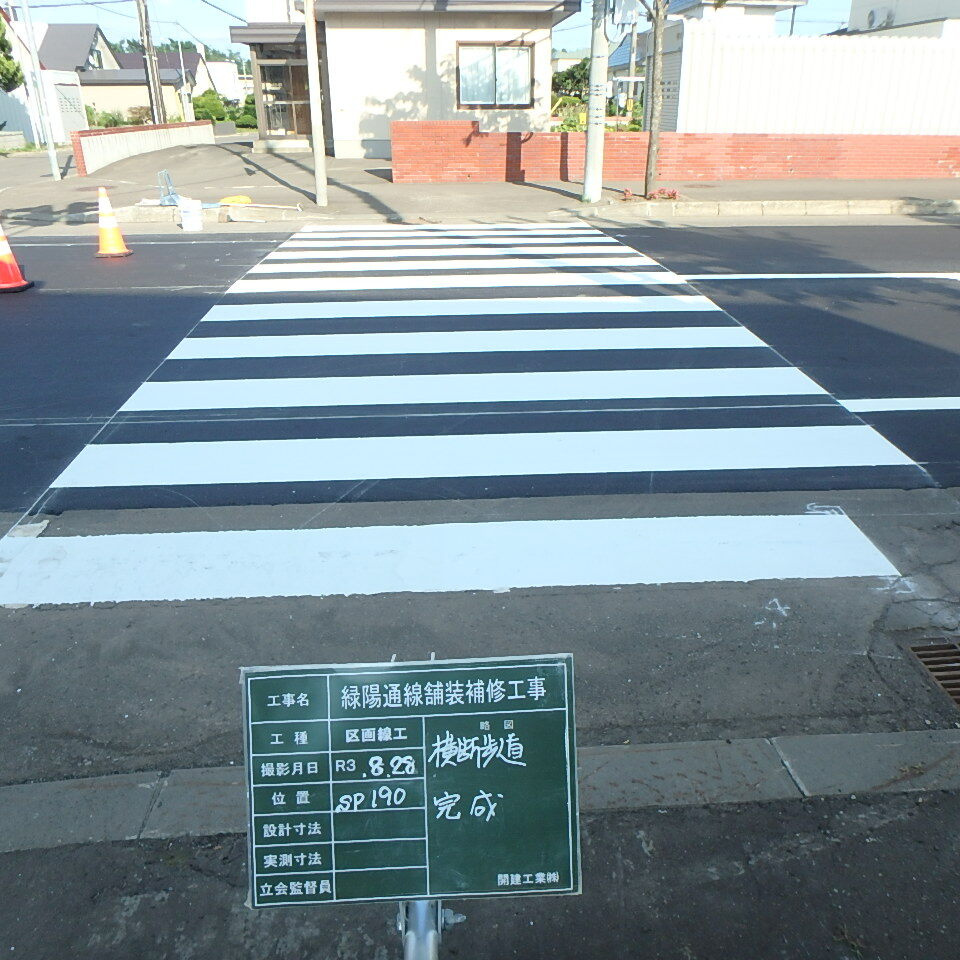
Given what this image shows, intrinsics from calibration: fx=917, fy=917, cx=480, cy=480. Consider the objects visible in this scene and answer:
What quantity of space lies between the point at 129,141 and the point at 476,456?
29.1m

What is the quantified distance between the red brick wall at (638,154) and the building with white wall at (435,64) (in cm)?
503

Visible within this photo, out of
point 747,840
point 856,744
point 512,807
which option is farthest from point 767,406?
point 512,807

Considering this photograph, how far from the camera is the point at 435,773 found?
2244 millimetres

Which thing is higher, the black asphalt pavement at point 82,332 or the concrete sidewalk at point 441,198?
the black asphalt pavement at point 82,332

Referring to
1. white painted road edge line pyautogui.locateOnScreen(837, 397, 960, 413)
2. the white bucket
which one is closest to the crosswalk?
white painted road edge line pyautogui.locateOnScreen(837, 397, 960, 413)

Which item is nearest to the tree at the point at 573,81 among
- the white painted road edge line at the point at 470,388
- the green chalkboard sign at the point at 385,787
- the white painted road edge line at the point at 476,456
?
the white painted road edge line at the point at 470,388

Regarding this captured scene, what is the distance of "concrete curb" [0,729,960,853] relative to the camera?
3.04 metres

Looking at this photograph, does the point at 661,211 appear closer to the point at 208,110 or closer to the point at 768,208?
the point at 768,208

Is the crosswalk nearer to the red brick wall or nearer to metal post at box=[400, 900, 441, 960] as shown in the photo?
metal post at box=[400, 900, 441, 960]

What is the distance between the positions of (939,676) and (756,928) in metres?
1.59

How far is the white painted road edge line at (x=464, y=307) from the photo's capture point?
959cm

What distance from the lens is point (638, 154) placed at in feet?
72.1

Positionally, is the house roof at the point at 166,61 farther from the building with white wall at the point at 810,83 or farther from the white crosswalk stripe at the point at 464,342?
the white crosswalk stripe at the point at 464,342

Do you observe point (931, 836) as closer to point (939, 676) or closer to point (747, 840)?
point (747, 840)
